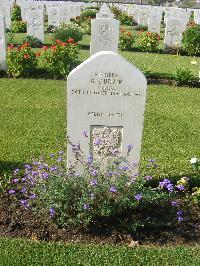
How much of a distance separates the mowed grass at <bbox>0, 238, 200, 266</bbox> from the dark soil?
0.10 m

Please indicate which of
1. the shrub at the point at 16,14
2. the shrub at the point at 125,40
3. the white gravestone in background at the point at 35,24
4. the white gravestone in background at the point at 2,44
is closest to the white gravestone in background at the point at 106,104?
the white gravestone in background at the point at 2,44

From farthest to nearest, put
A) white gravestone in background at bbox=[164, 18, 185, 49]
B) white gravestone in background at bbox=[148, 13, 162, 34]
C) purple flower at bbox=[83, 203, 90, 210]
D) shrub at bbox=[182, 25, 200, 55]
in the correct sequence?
1. white gravestone in background at bbox=[148, 13, 162, 34]
2. shrub at bbox=[182, 25, 200, 55]
3. white gravestone in background at bbox=[164, 18, 185, 49]
4. purple flower at bbox=[83, 203, 90, 210]

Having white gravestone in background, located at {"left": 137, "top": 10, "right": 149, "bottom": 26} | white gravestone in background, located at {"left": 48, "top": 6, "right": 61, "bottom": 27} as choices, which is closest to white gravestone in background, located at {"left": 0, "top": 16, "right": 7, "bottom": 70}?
white gravestone in background, located at {"left": 48, "top": 6, "right": 61, "bottom": 27}

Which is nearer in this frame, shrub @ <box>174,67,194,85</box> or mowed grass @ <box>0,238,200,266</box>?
mowed grass @ <box>0,238,200,266</box>

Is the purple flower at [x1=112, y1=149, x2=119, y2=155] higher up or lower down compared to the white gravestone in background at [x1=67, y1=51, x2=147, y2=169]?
lower down

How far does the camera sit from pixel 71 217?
4242 millimetres

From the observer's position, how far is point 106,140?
486 centimetres

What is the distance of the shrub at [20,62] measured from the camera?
36.1 ft

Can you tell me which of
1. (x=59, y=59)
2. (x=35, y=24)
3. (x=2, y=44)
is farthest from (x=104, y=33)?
(x=35, y=24)

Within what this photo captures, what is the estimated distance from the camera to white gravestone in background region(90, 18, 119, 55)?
448 inches

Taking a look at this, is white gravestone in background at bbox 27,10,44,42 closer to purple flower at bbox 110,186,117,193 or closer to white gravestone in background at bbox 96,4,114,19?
white gravestone in background at bbox 96,4,114,19

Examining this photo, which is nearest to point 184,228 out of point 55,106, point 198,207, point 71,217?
point 198,207

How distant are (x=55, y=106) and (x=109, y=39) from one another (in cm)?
377

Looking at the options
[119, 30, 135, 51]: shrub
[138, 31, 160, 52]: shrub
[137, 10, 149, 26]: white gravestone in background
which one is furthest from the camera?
[137, 10, 149, 26]: white gravestone in background
